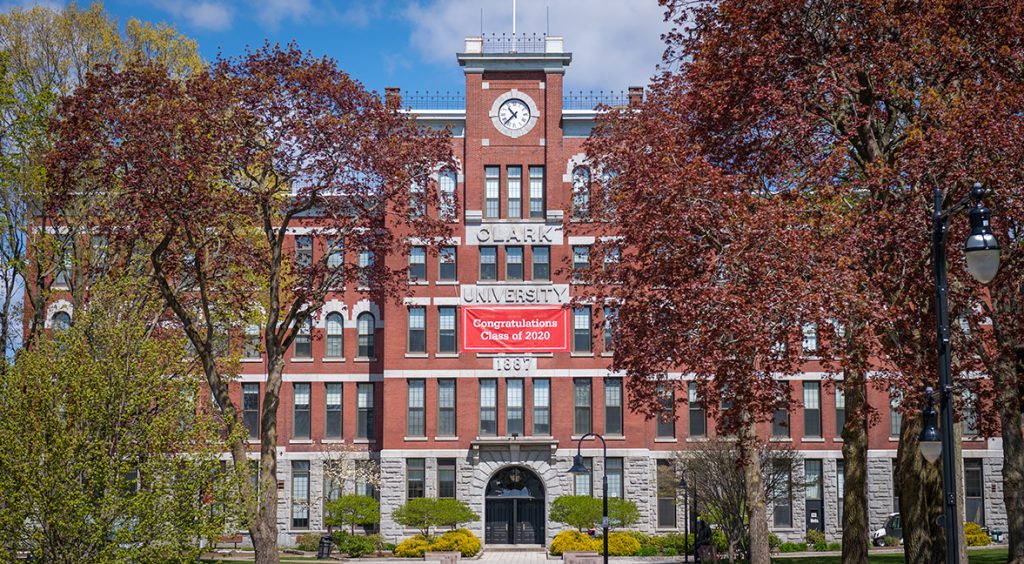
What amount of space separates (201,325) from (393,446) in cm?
1728

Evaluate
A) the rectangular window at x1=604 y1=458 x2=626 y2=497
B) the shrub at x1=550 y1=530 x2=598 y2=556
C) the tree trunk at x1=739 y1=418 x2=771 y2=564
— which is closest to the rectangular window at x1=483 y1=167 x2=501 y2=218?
the rectangular window at x1=604 y1=458 x2=626 y2=497

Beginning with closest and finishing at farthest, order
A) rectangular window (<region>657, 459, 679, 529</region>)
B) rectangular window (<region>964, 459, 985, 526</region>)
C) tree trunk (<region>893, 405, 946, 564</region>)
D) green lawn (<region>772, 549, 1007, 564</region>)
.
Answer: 1. tree trunk (<region>893, 405, 946, 564</region>)
2. green lawn (<region>772, 549, 1007, 564</region>)
3. rectangular window (<region>657, 459, 679, 529</region>)
4. rectangular window (<region>964, 459, 985, 526</region>)

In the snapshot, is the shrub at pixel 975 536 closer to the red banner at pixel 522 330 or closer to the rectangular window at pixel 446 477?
the red banner at pixel 522 330

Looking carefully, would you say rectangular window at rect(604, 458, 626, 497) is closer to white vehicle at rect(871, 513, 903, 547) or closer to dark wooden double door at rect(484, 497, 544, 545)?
dark wooden double door at rect(484, 497, 544, 545)

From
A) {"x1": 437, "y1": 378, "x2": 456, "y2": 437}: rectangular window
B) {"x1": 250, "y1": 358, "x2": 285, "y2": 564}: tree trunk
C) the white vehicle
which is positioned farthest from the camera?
{"x1": 437, "y1": 378, "x2": 456, "y2": 437}: rectangular window

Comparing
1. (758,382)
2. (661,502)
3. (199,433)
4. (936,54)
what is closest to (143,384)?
(199,433)

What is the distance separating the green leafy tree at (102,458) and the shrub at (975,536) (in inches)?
1532

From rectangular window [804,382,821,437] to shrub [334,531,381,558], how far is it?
21344 mm

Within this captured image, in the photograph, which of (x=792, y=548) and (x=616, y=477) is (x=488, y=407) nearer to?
(x=616, y=477)

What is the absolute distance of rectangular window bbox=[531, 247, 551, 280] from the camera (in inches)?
2157

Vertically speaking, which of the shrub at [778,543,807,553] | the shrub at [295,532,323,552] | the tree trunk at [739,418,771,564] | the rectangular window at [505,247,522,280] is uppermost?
the rectangular window at [505,247,522,280]

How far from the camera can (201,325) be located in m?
39.2

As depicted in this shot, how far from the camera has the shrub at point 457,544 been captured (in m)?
48.5

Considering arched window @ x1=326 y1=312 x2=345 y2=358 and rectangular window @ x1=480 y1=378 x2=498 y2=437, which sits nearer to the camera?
rectangular window @ x1=480 y1=378 x2=498 y2=437
